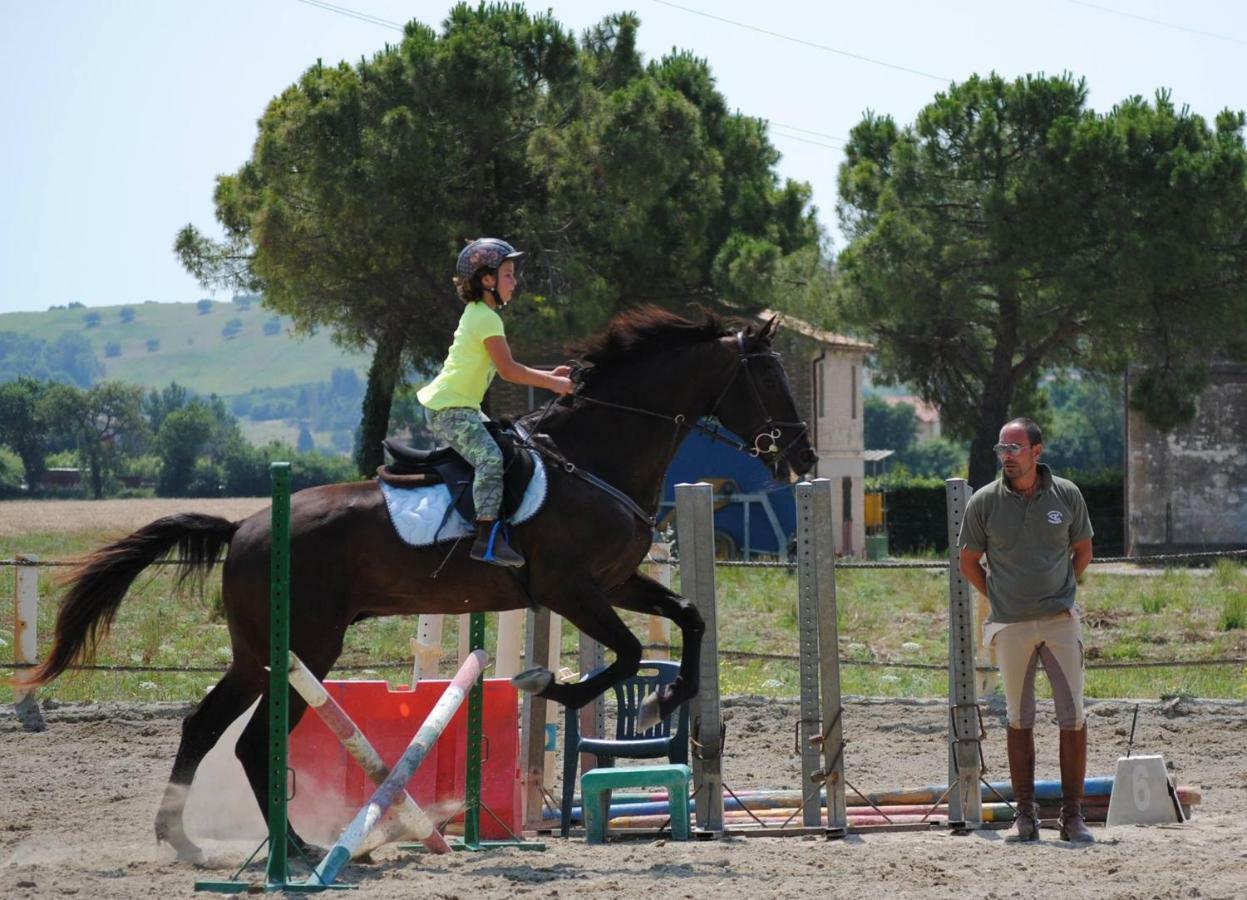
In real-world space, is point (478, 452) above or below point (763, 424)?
below

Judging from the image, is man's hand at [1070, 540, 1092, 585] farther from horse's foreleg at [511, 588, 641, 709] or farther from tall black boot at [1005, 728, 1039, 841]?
horse's foreleg at [511, 588, 641, 709]

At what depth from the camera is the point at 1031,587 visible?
272 inches

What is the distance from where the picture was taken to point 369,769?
6.39 m

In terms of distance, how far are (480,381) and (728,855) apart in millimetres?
2378

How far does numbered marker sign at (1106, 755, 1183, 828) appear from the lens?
7.35 metres

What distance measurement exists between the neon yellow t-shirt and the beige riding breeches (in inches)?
103

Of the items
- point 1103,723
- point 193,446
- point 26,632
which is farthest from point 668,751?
point 193,446

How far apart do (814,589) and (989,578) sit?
0.83 m

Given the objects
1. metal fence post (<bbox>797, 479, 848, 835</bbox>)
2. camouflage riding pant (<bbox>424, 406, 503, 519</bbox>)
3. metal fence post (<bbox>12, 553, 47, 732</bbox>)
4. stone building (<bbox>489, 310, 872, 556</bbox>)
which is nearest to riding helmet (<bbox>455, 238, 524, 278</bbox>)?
camouflage riding pant (<bbox>424, 406, 503, 519</bbox>)

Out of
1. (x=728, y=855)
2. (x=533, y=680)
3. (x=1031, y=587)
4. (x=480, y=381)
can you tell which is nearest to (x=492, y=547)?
(x=533, y=680)

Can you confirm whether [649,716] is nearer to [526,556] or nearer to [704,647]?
[704,647]

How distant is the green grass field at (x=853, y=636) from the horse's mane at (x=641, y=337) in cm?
365

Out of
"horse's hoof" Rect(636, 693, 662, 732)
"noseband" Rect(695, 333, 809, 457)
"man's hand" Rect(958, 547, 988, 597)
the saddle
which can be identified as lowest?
"horse's hoof" Rect(636, 693, 662, 732)

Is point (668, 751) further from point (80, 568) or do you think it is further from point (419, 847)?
point (80, 568)
